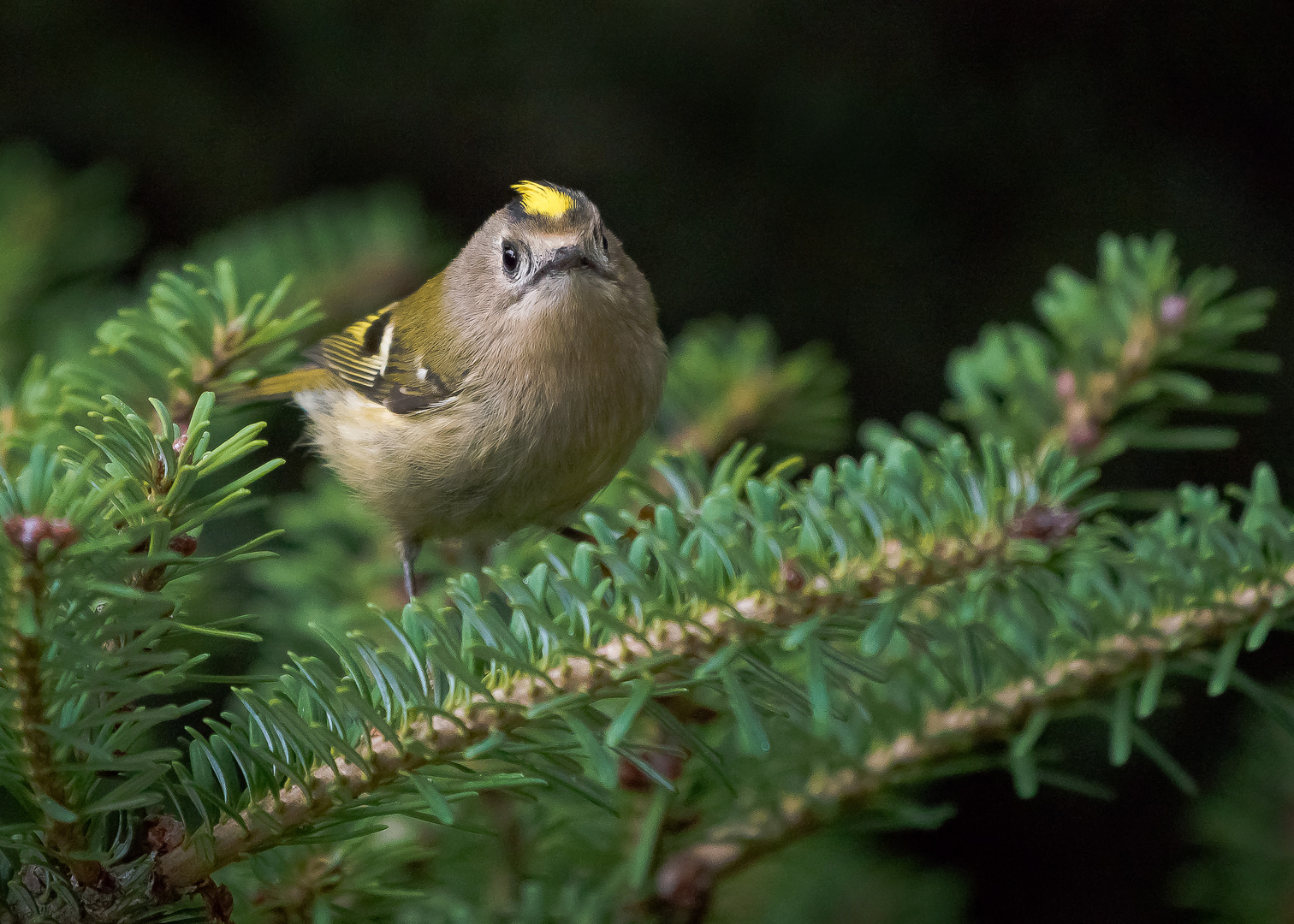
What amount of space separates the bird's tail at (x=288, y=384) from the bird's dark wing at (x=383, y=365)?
0.14 feet

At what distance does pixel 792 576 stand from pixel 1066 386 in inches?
22.7

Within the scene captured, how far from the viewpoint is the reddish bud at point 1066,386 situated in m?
1.13

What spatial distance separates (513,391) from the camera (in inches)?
47.3

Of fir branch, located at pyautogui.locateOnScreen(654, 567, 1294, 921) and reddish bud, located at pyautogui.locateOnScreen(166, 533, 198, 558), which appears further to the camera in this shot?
fir branch, located at pyautogui.locateOnScreen(654, 567, 1294, 921)

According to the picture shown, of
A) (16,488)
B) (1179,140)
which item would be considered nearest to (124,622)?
(16,488)

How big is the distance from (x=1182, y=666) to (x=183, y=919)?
711 millimetres

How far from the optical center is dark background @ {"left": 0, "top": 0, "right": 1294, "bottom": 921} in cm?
170

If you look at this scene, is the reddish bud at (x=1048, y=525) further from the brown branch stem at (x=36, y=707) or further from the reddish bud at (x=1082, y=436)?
the brown branch stem at (x=36, y=707)

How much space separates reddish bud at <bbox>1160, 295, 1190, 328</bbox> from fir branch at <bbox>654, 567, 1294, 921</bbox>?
41 cm

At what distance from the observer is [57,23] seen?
5.65 feet

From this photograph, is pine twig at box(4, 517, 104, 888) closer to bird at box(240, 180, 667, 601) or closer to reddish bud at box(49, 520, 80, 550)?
reddish bud at box(49, 520, 80, 550)

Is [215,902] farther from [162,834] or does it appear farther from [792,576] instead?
[792,576]

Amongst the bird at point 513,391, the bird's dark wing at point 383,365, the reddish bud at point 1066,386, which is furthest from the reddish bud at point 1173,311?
the bird's dark wing at point 383,365

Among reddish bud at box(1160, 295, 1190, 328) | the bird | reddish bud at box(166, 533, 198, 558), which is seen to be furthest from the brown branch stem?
reddish bud at box(1160, 295, 1190, 328)
